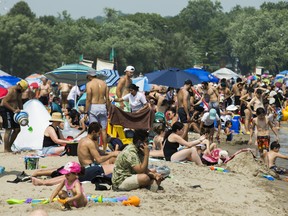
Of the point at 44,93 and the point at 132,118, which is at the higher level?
the point at 44,93

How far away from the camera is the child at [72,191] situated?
28.8ft

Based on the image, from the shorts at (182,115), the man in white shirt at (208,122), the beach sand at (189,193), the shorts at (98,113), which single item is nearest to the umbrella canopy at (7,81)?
the shorts at (182,115)

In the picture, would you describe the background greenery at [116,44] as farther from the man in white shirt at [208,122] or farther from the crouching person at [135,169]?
the crouching person at [135,169]

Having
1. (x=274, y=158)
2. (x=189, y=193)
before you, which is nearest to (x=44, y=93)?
(x=274, y=158)

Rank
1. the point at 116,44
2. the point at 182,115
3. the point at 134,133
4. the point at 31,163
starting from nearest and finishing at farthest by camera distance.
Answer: the point at 134,133 < the point at 31,163 < the point at 182,115 < the point at 116,44

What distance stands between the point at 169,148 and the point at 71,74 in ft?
27.7

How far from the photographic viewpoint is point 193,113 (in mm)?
19500

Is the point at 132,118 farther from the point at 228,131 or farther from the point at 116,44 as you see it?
the point at 116,44

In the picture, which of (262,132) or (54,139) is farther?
(262,132)

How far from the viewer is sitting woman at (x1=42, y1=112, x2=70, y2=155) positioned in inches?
532

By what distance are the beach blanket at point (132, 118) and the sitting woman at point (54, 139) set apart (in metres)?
2.30

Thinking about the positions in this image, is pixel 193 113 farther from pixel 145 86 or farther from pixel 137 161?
pixel 137 161

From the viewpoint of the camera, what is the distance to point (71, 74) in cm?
2192

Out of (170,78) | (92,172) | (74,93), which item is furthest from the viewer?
(74,93)
